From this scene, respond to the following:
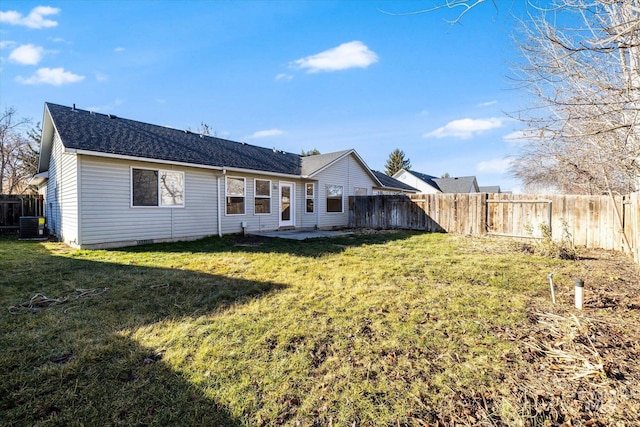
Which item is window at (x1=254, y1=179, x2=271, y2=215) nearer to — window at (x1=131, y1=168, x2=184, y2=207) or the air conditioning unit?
window at (x1=131, y1=168, x2=184, y2=207)

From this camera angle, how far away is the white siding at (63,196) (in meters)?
8.41

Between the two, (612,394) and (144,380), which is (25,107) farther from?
(612,394)

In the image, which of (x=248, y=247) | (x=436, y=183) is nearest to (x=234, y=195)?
(x=248, y=247)

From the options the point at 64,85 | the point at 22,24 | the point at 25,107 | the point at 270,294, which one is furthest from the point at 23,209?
the point at 270,294

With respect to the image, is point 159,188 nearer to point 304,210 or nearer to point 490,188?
point 304,210

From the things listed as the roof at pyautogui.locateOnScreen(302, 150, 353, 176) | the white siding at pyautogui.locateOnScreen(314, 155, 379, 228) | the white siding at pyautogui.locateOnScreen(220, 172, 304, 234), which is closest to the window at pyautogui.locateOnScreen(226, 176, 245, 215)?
the white siding at pyautogui.locateOnScreen(220, 172, 304, 234)

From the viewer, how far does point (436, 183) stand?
3641cm

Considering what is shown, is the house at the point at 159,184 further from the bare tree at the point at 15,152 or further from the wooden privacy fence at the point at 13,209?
the bare tree at the point at 15,152

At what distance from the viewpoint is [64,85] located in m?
15.5

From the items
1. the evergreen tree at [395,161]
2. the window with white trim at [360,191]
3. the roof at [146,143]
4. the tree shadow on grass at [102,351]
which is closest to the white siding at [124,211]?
the roof at [146,143]

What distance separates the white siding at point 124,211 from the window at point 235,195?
1.07 m

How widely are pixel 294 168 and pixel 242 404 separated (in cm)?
1286

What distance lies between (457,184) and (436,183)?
8.05 ft

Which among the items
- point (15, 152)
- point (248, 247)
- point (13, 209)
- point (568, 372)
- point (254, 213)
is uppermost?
point (15, 152)
